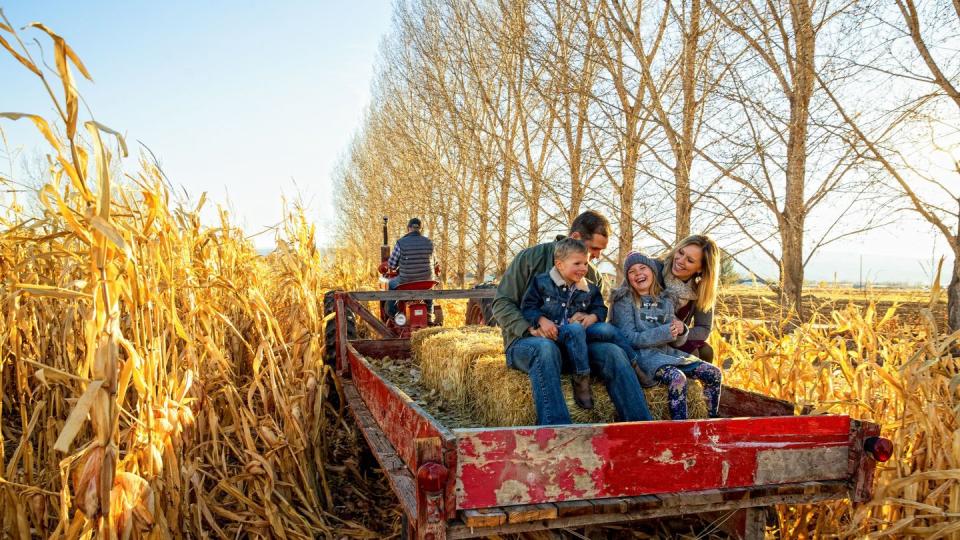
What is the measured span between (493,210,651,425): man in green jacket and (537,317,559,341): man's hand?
0.01 m

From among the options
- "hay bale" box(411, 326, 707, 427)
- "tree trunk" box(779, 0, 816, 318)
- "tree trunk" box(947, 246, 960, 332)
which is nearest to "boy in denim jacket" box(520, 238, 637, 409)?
"hay bale" box(411, 326, 707, 427)

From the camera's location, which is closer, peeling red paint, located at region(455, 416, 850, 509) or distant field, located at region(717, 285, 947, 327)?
peeling red paint, located at region(455, 416, 850, 509)

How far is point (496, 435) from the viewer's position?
2127 millimetres

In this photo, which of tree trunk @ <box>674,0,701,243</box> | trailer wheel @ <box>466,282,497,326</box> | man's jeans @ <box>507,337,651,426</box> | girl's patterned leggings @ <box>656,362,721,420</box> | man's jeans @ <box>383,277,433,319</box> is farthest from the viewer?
man's jeans @ <box>383,277,433,319</box>

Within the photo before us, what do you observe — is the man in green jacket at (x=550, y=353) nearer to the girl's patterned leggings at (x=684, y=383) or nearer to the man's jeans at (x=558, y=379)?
the man's jeans at (x=558, y=379)

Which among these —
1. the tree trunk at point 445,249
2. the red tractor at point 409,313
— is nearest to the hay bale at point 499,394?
the red tractor at point 409,313

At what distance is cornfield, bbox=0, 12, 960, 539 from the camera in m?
2.18

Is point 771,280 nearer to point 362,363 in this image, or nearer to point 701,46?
point 701,46

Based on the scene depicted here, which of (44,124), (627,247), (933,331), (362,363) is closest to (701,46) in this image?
(627,247)

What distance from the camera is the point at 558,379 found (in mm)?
2994

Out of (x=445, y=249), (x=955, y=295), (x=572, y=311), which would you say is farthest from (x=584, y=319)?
(x=445, y=249)

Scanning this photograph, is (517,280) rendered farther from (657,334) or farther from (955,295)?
(955,295)

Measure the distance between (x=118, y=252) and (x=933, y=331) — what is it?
12.0 ft

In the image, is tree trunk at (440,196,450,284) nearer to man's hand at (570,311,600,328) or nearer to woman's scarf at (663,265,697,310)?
woman's scarf at (663,265,697,310)
